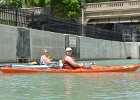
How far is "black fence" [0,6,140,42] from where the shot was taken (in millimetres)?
28016

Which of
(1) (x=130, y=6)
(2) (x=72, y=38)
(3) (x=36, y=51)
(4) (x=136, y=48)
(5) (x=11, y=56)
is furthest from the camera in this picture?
(1) (x=130, y=6)

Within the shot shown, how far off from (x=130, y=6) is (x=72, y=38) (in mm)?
25172

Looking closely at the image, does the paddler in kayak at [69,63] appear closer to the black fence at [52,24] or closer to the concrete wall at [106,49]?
the black fence at [52,24]

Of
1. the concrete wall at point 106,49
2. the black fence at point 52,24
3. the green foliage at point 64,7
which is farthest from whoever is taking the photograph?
the green foliage at point 64,7

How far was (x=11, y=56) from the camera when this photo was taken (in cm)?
2603

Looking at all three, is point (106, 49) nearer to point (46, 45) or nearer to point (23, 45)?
point (46, 45)

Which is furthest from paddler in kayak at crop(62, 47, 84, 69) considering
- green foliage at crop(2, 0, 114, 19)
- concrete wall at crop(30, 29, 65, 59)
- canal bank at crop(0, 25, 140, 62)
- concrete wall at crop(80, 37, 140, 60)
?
green foliage at crop(2, 0, 114, 19)

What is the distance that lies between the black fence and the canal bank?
1058 millimetres

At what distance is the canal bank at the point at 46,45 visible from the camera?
25.8 m

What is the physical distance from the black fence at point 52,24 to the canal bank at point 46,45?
41.7 inches

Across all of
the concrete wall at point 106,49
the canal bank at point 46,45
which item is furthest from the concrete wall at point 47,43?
the concrete wall at point 106,49

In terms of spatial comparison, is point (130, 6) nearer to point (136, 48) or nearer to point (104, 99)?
point (136, 48)

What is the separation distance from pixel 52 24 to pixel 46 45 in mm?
4086

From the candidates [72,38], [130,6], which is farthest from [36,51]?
[130,6]
